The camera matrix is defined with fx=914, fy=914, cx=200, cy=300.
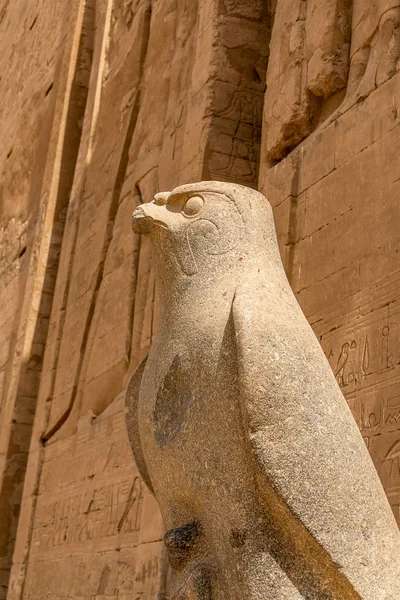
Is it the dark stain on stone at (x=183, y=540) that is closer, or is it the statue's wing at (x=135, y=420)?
the dark stain on stone at (x=183, y=540)

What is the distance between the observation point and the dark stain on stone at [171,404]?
242 centimetres

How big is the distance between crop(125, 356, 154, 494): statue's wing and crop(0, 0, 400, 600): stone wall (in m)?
1.30

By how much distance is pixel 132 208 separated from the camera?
771 cm

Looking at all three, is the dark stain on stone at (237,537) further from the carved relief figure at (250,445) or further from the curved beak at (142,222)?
the curved beak at (142,222)

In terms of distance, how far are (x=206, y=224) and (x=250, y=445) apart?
72cm

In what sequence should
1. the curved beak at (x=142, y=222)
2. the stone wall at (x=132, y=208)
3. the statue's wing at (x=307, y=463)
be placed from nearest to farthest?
the statue's wing at (x=307, y=463) → the curved beak at (x=142, y=222) → the stone wall at (x=132, y=208)

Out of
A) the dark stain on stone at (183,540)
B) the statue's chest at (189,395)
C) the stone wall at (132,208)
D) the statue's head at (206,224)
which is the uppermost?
the stone wall at (132,208)

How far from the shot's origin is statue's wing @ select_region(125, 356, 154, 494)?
279cm

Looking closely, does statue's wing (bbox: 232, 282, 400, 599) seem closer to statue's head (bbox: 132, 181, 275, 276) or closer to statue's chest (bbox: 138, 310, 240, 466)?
statue's chest (bbox: 138, 310, 240, 466)

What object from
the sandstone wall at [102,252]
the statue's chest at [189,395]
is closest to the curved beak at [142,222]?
the statue's chest at [189,395]

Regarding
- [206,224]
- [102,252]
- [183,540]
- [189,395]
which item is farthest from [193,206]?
[102,252]

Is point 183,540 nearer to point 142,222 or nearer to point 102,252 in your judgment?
point 142,222

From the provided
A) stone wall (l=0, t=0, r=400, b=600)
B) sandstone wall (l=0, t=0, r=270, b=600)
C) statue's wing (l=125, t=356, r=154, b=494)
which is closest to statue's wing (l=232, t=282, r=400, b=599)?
statue's wing (l=125, t=356, r=154, b=494)

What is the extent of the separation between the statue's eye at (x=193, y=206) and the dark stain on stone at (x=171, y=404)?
0.48 m
